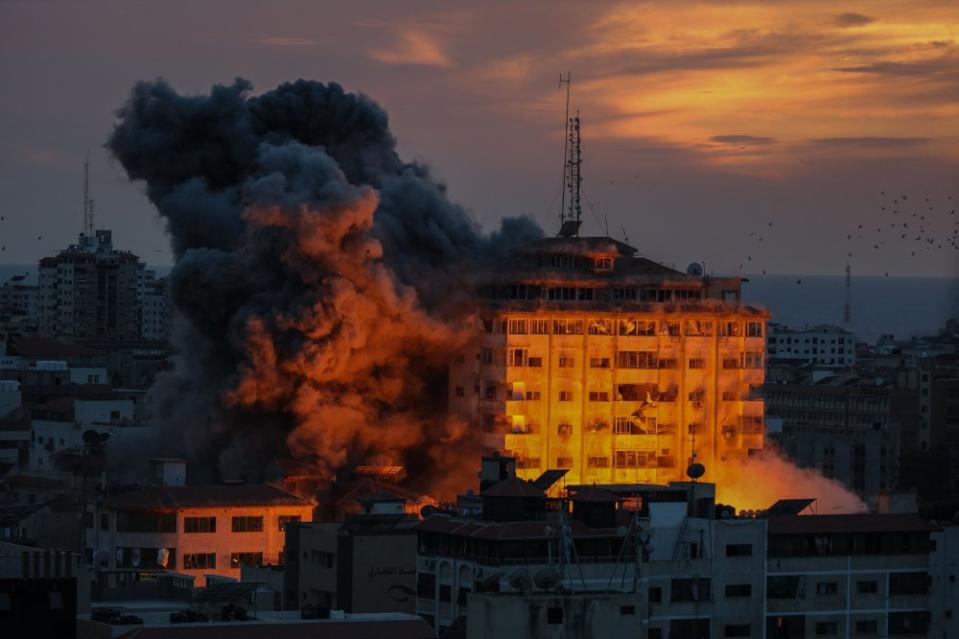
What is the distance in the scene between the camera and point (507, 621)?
200 ft

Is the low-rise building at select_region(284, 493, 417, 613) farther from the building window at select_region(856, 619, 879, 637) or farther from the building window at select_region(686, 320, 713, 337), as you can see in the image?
the building window at select_region(686, 320, 713, 337)

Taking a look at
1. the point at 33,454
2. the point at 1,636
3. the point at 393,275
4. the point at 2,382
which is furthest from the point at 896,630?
the point at 2,382

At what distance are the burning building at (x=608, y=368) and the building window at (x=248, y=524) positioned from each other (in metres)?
16.6

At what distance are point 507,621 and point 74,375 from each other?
111524mm

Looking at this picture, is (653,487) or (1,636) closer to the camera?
(1,636)

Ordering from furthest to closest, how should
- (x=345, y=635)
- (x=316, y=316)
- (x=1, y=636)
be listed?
(x=316, y=316) → (x=345, y=635) → (x=1, y=636)

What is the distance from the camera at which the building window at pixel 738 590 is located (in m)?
76.8

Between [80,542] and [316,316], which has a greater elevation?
[316,316]

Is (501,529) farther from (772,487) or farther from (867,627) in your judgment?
(772,487)

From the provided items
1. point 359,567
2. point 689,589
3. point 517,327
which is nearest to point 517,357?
point 517,327

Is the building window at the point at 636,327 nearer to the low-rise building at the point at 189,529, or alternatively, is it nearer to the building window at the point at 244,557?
the low-rise building at the point at 189,529

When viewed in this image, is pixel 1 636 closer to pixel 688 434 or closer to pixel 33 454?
pixel 688 434

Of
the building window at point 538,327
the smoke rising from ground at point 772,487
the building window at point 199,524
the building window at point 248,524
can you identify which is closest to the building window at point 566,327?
the building window at point 538,327

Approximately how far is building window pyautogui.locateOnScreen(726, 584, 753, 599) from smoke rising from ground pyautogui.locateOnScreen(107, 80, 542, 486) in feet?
109
